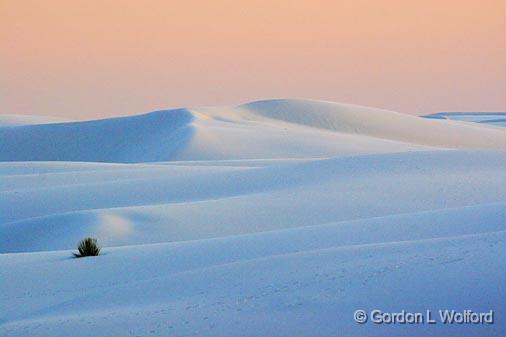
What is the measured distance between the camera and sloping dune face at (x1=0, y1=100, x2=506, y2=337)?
7887 mm

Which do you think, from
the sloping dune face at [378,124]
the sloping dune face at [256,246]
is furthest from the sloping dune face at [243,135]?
the sloping dune face at [256,246]

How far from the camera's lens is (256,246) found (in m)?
11.8

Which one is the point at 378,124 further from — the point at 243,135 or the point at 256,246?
the point at 256,246

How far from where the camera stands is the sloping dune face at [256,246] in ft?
25.9

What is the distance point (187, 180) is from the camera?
77.2ft

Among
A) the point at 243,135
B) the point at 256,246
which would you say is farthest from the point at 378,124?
the point at 256,246

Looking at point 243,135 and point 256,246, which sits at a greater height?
point 243,135

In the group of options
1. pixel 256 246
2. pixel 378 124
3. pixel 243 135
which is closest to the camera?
pixel 256 246

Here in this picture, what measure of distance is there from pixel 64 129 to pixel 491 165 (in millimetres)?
38044

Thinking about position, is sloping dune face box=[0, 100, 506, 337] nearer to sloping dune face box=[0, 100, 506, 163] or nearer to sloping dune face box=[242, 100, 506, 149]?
sloping dune face box=[0, 100, 506, 163]

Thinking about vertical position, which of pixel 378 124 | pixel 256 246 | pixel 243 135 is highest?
pixel 378 124

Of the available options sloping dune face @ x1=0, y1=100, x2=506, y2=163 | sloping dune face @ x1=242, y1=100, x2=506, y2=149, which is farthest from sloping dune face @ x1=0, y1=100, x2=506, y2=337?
sloping dune face @ x1=242, y1=100, x2=506, y2=149

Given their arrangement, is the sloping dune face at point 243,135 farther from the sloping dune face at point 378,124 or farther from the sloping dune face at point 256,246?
the sloping dune face at point 256,246

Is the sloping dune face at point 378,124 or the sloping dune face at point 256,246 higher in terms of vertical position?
the sloping dune face at point 378,124
